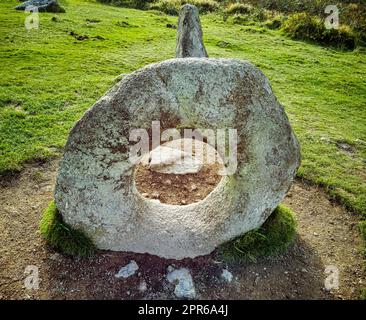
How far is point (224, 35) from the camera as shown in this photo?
55.7 feet

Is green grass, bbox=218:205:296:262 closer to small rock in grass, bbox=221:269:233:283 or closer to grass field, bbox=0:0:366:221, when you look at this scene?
small rock in grass, bbox=221:269:233:283

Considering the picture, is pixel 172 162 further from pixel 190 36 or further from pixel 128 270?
pixel 128 270

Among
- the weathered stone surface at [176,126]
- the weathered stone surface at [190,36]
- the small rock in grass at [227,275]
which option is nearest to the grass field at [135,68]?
the weathered stone surface at [176,126]

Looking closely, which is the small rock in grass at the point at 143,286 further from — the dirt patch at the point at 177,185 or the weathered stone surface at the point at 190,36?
the weathered stone surface at the point at 190,36

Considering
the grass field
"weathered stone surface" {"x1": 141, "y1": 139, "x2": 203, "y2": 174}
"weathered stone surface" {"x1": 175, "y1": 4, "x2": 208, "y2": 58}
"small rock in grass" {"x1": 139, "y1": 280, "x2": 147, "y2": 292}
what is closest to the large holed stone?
"small rock in grass" {"x1": 139, "y1": 280, "x2": 147, "y2": 292}

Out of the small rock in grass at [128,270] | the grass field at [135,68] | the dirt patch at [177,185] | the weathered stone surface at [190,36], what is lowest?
the small rock in grass at [128,270]

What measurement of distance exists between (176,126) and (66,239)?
7.03 feet

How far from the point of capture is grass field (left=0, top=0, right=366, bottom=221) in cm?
756

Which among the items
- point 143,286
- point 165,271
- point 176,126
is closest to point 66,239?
point 143,286

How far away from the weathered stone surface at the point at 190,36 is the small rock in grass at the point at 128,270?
154 inches

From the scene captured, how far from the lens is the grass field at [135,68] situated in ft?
24.8

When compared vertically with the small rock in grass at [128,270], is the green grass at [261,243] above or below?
above

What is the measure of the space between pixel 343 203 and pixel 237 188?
8.32 ft

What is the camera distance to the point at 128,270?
15.5 feet
